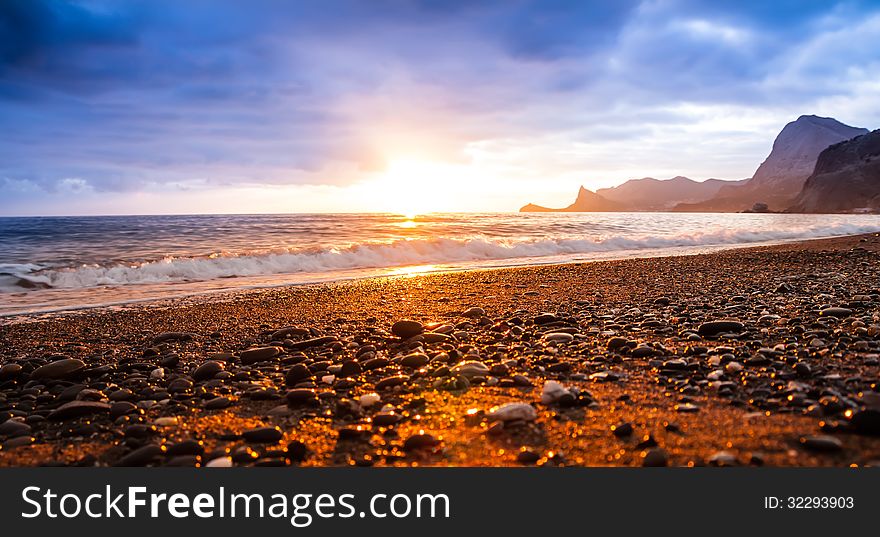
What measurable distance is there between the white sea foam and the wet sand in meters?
6.54

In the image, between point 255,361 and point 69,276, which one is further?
point 69,276

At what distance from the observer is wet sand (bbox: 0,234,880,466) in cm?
251

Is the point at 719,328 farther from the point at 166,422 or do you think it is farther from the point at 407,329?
the point at 166,422

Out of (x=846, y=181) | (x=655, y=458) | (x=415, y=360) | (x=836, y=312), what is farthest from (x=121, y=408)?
(x=846, y=181)

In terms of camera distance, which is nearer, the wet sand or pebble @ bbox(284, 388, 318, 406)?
the wet sand

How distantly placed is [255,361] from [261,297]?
17.3 ft

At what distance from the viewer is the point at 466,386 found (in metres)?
3.59

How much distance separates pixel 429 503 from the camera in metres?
2.12

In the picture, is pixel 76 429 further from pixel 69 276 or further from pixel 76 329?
pixel 69 276

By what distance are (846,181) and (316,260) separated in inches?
6488

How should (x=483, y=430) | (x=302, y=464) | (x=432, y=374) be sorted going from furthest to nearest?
(x=432, y=374) → (x=483, y=430) → (x=302, y=464)

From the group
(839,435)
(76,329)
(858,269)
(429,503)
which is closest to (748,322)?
(839,435)

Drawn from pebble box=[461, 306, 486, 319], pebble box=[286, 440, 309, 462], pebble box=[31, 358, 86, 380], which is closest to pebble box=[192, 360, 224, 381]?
pebble box=[31, 358, 86, 380]

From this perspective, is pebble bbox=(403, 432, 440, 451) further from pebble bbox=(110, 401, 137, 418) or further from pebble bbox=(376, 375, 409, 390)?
pebble bbox=(110, 401, 137, 418)
